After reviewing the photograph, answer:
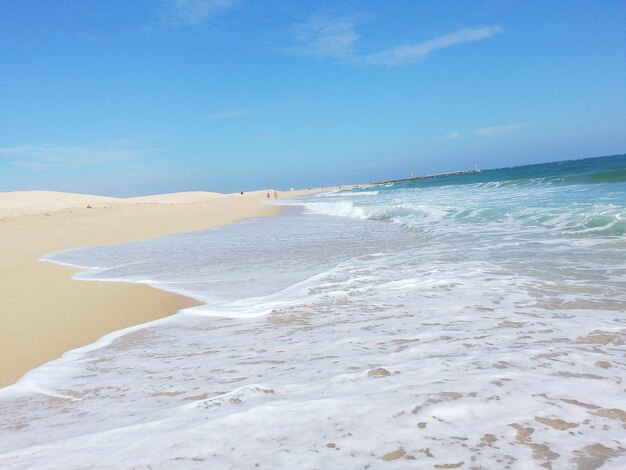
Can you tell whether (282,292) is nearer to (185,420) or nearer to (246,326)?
(246,326)

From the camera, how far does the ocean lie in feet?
6.42

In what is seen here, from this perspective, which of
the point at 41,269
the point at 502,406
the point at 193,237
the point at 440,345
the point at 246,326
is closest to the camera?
the point at 502,406

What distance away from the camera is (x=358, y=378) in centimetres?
265

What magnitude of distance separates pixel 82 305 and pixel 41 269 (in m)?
3.36

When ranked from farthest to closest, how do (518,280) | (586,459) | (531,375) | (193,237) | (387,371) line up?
1. (193,237)
2. (518,280)
3. (387,371)
4. (531,375)
5. (586,459)

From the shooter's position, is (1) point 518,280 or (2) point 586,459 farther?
(1) point 518,280

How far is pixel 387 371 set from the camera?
8.97 ft

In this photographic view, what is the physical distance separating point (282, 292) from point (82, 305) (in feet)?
6.82

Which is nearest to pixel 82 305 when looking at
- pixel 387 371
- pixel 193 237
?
pixel 387 371

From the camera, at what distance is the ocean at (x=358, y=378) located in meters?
1.96

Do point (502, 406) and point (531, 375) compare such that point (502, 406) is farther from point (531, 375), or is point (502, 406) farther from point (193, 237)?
point (193, 237)

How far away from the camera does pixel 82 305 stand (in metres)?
5.06

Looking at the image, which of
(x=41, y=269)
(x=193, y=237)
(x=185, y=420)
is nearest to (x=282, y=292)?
(x=185, y=420)

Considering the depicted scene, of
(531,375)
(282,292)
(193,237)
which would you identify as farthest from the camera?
(193,237)
